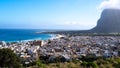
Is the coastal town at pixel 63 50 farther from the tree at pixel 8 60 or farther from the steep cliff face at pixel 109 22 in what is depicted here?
the steep cliff face at pixel 109 22

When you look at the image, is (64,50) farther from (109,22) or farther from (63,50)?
(109,22)

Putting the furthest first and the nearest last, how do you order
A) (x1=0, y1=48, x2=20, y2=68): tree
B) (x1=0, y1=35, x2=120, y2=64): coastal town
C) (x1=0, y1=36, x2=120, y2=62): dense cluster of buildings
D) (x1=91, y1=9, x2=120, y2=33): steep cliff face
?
(x1=91, y1=9, x2=120, y2=33): steep cliff face → (x1=0, y1=36, x2=120, y2=62): dense cluster of buildings → (x1=0, y1=35, x2=120, y2=64): coastal town → (x1=0, y1=48, x2=20, y2=68): tree

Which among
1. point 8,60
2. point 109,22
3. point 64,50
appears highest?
point 109,22

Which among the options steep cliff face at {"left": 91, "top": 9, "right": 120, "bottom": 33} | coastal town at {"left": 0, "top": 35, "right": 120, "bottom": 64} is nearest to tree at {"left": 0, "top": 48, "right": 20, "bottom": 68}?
coastal town at {"left": 0, "top": 35, "right": 120, "bottom": 64}

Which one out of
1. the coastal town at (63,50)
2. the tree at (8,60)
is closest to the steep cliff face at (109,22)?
the coastal town at (63,50)

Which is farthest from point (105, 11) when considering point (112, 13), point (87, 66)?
point (87, 66)

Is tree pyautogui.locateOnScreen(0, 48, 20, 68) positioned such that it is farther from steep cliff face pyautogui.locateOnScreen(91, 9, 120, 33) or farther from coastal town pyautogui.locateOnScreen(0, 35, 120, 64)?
steep cliff face pyautogui.locateOnScreen(91, 9, 120, 33)

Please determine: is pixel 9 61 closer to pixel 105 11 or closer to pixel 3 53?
pixel 3 53

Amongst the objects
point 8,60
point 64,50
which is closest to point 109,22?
point 64,50
